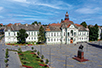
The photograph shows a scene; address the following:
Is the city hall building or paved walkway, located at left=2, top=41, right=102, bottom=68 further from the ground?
the city hall building

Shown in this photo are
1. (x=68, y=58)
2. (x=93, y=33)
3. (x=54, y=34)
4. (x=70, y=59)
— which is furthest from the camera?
(x=93, y=33)

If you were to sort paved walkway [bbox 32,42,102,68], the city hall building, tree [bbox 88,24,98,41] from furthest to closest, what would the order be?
tree [bbox 88,24,98,41], the city hall building, paved walkway [bbox 32,42,102,68]

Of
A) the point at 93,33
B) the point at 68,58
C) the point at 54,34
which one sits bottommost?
the point at 68,58

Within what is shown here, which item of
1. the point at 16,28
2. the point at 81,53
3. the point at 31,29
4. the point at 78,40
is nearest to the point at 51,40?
the point at 31,29

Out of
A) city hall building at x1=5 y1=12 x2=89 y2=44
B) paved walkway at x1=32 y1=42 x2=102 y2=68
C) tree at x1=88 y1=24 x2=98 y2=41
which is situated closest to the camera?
paved walkway at x1=32 y1=42 x2=102 y2=68

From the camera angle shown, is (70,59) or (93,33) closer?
(70,59)

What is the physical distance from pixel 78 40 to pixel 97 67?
133 ft

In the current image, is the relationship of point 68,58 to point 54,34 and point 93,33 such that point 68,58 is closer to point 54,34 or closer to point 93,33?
point 54,34

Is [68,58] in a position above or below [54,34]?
below

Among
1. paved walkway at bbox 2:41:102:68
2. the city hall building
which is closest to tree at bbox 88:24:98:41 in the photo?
the city hall building

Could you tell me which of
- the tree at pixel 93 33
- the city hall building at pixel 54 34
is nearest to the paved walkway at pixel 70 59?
the city hall building at pixel 54 34

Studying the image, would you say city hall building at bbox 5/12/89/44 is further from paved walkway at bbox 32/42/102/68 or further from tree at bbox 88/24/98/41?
paved walkway at bbox 32/42/102/68

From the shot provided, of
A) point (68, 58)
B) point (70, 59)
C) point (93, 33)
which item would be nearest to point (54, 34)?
point (68, 58)

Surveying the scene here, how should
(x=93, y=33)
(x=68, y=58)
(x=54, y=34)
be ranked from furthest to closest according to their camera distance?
(x=93, y=33), (x=54, y=34), (x=68, y=58)
